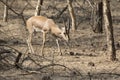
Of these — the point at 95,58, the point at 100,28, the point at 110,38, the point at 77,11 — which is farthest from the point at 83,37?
the point at 77,11

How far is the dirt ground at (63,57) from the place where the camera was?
8.50 m

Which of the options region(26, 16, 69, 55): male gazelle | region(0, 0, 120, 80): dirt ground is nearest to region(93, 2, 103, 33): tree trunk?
region(0, 0, 120, 80): dirt ground

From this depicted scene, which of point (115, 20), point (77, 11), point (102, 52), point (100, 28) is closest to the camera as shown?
point (102, 52)

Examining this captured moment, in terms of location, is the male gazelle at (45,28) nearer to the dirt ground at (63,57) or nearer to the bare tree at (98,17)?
the dirt ground at (63,57)

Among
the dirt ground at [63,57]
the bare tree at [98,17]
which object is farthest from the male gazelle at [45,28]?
the bare tree at [98,17]

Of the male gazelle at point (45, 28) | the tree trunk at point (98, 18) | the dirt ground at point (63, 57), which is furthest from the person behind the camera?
the tree trunk at point (98, 18)

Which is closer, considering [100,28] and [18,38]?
[18,38]

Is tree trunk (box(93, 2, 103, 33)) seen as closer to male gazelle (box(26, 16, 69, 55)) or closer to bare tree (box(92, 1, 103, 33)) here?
bare tree (box(92, 1, 103, 33))

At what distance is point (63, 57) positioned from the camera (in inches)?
455

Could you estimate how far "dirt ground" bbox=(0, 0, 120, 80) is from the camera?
27.9 feet

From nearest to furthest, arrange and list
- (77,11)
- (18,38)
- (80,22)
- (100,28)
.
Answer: (18,38) < (100,28) < (80,22) < (77,11)

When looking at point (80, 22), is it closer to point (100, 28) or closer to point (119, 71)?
point (100, 28)

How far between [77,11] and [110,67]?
11.4 metres

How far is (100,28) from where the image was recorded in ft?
52.3
